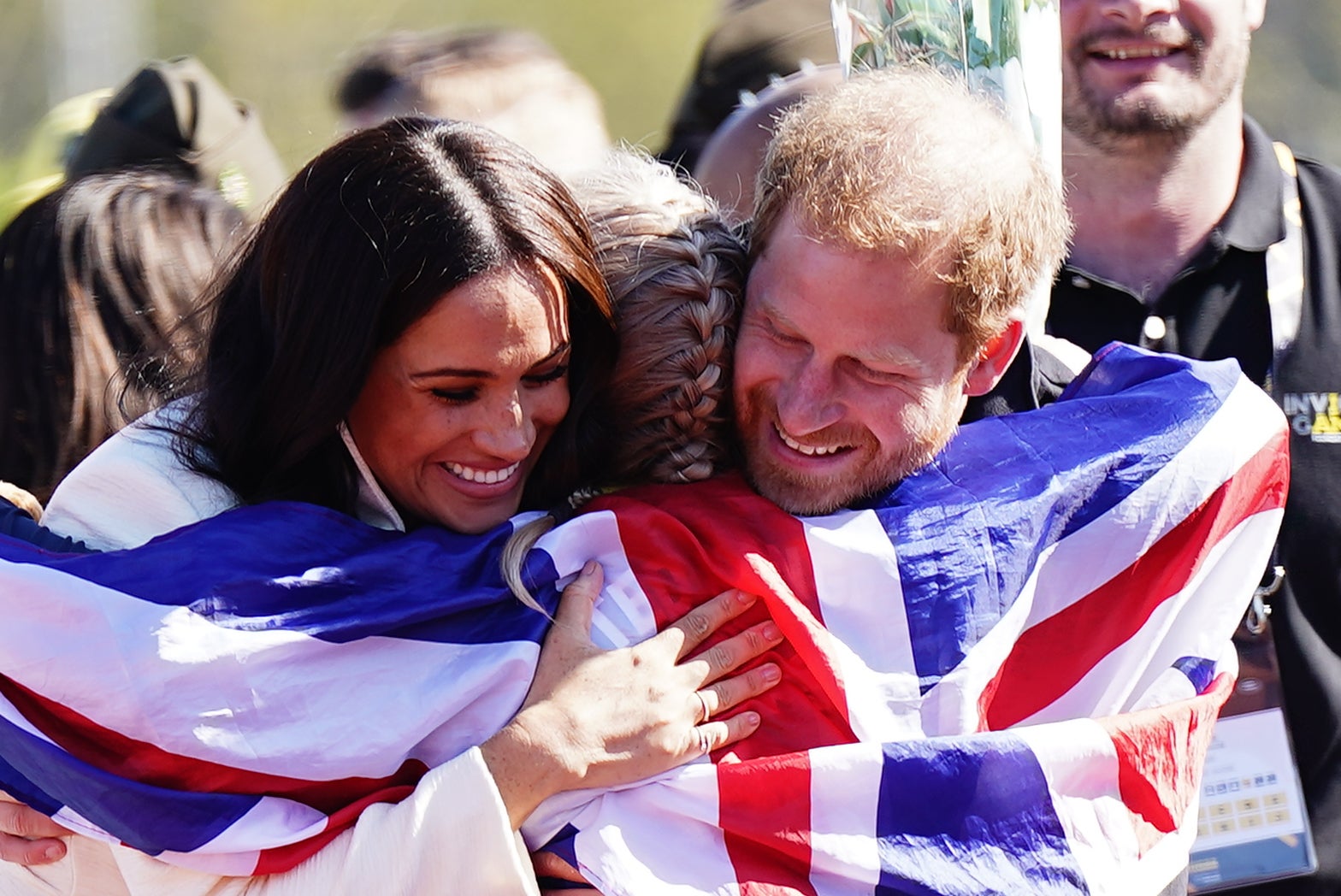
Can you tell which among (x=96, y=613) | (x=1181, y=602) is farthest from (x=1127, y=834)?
(x=96, y=613)

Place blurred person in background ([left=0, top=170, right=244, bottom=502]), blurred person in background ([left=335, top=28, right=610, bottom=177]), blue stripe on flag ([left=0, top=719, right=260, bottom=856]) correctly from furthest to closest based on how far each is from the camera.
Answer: blurred person in background ([left=335, top=28, right=610, bottom=177]) < blurred person in background ([left=0, top=170, right=244, bottom=502]) < blue stripe on flag ([left=0, top=719, right=260, bottom=856])

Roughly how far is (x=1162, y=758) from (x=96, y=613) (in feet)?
3.99

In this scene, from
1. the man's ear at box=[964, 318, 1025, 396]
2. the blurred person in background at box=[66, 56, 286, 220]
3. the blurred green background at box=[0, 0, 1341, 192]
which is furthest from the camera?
the blurred green background at box=[0, 0, 1341, 192]

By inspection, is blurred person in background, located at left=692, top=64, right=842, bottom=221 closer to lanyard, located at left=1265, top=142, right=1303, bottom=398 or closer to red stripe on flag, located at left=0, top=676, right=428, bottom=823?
lanyard, located at left=1265, top=142, right=1303, bottom=398

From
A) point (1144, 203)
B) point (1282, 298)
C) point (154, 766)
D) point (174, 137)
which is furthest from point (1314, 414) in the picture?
point (174, 137)

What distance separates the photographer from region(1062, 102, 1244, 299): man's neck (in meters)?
2.69

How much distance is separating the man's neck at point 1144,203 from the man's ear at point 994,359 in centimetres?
77

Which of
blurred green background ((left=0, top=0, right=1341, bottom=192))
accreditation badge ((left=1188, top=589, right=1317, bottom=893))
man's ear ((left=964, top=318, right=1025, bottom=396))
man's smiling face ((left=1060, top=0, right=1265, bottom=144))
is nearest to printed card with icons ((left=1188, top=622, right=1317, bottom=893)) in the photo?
accreditation badge ((left=1188, top=589, right=1317, bottom=893))

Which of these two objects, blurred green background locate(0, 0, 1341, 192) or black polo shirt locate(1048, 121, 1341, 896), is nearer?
black polo shirt locate(1048, 121, 1341, 896)

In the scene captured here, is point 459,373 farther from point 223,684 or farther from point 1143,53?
point 1143,53

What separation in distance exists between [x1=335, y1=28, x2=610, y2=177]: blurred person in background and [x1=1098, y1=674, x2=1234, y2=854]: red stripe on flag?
1.81m

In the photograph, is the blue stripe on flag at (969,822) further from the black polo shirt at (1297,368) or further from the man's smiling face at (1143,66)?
the man's smiling face at (1143,66)

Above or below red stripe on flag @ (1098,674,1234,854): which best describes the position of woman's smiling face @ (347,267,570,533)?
above

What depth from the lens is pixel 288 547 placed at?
1.69m
